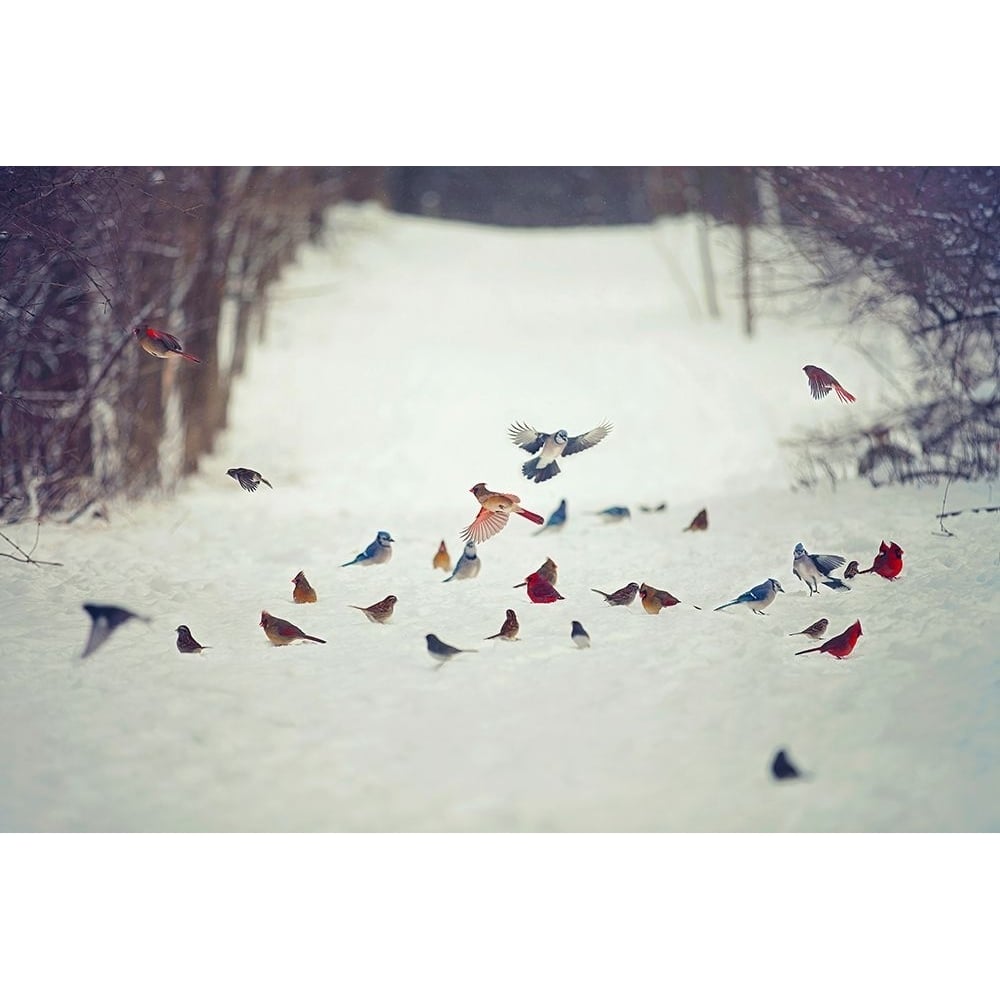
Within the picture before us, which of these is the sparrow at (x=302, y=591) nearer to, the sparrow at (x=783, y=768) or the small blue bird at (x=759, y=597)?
the small blue bird at (x=759, y=597)

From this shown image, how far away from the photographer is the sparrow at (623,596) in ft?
12.8

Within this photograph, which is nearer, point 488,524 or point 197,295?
point 488,524

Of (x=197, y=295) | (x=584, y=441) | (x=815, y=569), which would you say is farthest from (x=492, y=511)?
(x=197, y=295)

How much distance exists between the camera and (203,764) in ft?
9.52

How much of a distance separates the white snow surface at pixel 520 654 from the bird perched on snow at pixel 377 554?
8 centimetres

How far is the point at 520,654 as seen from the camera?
3498 mm

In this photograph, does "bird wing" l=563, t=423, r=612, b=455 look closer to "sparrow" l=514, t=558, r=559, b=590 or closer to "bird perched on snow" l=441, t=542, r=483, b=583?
→ "sparrow" l=514, t=558, r=559, b=590

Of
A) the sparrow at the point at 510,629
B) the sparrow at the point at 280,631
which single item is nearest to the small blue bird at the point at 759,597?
the sparrow at the point at 510,629

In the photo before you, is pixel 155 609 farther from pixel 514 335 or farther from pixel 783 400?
pixel 514 335

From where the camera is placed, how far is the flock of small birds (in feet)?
11.5

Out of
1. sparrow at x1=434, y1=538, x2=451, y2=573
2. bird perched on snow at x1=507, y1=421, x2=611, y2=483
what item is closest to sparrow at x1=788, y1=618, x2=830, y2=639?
bird perched on snow at x1=507, y1=421, x2=611, y2=483

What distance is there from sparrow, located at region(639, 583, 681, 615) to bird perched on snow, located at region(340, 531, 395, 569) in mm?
1181

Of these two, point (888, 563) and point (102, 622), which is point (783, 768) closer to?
point (888, 563)

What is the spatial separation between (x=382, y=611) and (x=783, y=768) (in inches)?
63.2
